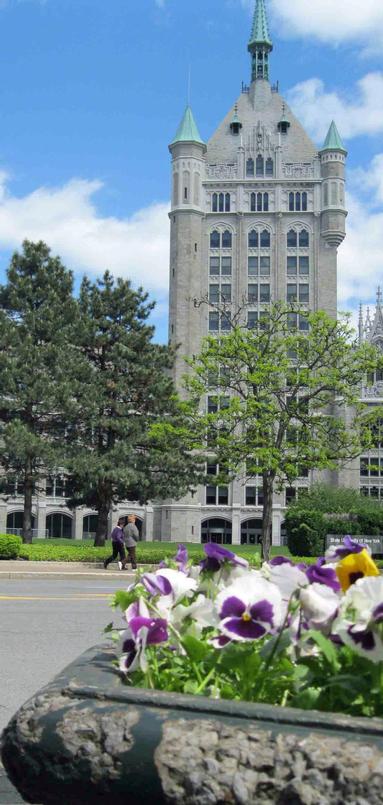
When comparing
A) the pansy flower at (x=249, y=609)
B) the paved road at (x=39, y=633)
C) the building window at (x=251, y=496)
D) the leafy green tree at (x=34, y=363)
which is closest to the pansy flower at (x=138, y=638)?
the pansy flower at (x=249, y=609)

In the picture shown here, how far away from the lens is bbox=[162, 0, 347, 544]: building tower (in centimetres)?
7969

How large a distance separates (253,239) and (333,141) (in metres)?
11.8

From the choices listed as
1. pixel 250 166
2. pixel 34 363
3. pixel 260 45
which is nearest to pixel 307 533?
pixel 34 363

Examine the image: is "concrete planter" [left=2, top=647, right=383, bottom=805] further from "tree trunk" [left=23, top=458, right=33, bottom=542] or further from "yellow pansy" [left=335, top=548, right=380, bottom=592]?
"tree trunk" [left=23, top=458, right=33, bottom=542]

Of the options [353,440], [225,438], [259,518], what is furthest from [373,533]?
[259,518]

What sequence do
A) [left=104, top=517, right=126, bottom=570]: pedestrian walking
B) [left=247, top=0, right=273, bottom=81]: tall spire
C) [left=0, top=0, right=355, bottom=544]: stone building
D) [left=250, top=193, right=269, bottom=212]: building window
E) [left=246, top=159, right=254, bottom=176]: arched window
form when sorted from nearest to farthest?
[left=104, top=517, right=126, bottom=570]: pedestrian walking
[left=0, top=0, right=355, bottom=544]: stone building
[left=250, top=193, right=269, bottom=212]: building window
[left=246, top=159, right=254, bottom=176]: arched window
[left=247, top=0, right=273, bottom=81]: tall spire

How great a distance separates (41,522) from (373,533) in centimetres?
4734

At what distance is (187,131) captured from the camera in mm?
82312

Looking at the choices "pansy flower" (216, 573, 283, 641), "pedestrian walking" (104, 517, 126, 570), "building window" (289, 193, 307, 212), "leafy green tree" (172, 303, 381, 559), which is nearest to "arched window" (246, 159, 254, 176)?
"building window" (289, 193, 307, 212)

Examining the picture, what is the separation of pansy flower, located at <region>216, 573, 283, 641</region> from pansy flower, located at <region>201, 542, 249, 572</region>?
0.35m

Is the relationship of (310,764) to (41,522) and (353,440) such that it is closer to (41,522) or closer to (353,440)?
(353,440)

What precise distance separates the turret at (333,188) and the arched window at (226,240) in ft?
28.1

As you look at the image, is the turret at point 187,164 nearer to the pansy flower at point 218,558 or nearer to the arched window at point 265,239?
the arched window at point 265,239

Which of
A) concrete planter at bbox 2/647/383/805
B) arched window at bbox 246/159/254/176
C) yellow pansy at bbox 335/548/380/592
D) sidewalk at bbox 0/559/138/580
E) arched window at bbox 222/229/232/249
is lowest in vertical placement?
sidewalk at bbox 0/559/138/580
